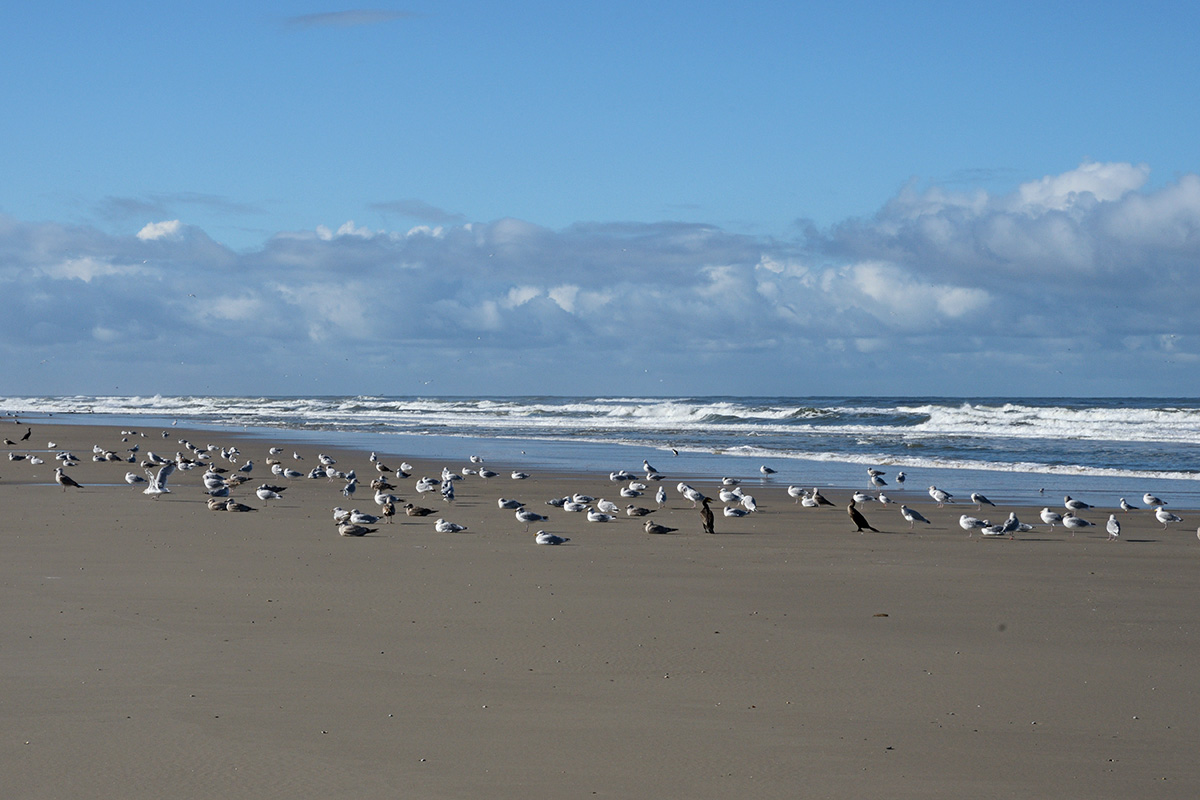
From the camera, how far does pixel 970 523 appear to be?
14.5 metres

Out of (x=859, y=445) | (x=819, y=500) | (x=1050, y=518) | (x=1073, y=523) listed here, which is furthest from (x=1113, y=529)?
(x=859, y=445)

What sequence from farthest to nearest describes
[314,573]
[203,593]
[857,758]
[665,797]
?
[314,573], [203,593], [857,758], [665,797]

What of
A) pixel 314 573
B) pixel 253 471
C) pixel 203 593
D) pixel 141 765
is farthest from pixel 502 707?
pixel 253 471

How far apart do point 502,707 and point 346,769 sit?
3.80ft

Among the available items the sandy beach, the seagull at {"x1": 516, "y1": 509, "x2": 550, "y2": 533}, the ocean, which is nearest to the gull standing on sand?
the sandy beach

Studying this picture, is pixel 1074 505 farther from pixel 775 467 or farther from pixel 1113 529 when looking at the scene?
pixel 775 467

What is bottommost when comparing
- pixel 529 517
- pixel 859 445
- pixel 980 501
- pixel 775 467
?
pixel 529 517

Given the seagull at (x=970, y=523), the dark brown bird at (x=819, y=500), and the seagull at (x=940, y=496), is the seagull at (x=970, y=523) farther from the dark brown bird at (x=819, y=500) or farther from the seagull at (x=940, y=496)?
the dark brown bird at (x=819, y=500)

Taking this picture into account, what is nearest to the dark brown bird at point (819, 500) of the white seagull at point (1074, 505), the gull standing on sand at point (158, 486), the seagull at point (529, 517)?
the white seagull at point (1074, 505)

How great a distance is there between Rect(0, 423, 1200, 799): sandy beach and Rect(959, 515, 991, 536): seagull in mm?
1688

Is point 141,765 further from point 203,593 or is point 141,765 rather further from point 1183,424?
point 1183,424

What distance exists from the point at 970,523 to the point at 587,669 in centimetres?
920

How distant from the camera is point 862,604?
908 cm

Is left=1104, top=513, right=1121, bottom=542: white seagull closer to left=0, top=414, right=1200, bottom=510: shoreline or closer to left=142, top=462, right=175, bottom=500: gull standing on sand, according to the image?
left=0, top=414, right=1200, bottom=510: shoreline
